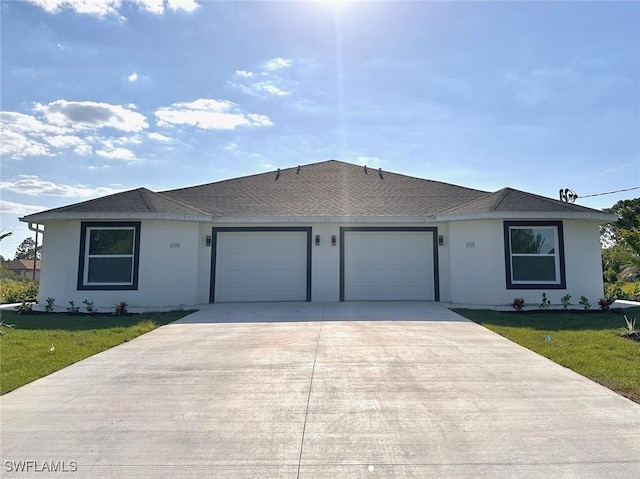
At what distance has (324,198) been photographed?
1435cm

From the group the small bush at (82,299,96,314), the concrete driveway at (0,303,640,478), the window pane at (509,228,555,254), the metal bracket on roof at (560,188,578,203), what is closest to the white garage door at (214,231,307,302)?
the small bush at (82,299,96,314)

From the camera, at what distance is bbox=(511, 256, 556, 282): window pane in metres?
11.5

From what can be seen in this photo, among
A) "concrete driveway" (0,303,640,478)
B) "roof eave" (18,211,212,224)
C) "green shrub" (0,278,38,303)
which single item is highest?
"roof eave" (18,211,212,224)

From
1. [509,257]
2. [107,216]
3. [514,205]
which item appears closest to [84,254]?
[107,216]

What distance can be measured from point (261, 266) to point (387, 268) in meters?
4.16

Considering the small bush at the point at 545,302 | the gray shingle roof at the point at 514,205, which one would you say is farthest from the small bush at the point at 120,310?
the small bush at the point at 545,302

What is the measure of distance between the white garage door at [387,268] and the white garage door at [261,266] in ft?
5.16

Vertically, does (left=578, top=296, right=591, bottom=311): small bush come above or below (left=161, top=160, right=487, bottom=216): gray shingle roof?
below

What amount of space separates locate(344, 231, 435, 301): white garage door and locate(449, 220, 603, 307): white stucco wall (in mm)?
1308

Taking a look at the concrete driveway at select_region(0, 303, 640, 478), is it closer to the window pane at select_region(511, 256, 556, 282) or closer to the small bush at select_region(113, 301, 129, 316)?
the small bush at select_region(113, 301, 129, 316)

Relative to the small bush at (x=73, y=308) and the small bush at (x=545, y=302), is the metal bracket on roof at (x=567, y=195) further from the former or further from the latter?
the small bush at (x=73, y=308)

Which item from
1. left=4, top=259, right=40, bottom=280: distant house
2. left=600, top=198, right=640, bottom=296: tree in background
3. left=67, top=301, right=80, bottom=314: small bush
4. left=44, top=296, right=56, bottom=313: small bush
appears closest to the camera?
left=600, top=198, right=640, bottom=296: tree in background

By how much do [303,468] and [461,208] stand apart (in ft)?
35.6

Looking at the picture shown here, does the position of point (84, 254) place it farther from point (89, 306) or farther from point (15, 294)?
point (15, 294)
